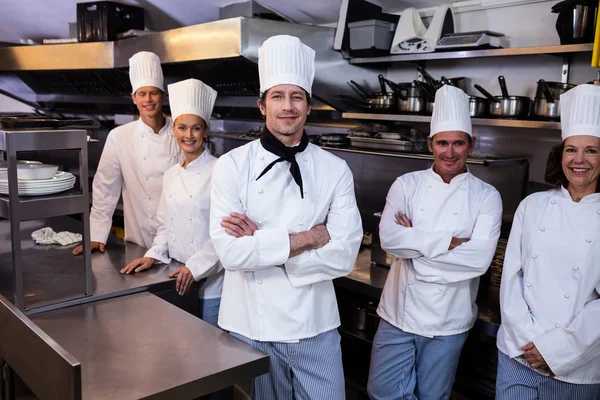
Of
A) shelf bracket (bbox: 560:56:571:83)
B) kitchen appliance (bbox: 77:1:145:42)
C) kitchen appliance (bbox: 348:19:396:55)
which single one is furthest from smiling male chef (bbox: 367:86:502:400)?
kitchen appliance (bbox: 77:1:145:42)

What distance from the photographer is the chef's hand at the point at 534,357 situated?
2.03 m

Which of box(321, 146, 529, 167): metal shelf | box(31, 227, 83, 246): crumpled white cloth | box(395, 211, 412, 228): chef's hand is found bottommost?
box(31, 227, 83, 246): crumpled white cloth

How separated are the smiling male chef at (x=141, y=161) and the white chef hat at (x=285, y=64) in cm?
120

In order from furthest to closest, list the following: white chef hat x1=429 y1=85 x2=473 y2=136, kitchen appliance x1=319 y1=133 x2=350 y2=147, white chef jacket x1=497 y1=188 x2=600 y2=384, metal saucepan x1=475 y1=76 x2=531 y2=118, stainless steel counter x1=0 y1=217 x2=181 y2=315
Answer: kitchen appliance x1=319 y1=133 x2=350 y2=147 → metal saucepan x1=475 y1=76 x2=531 y2=118 → white chef hat x1=429 y1=85 x2=473 y2=136 → stainless steel counter x1=0 y1=217 x2=181 y2=315 → white chef jacket x1=497 y1=188 x2=600 y2=384

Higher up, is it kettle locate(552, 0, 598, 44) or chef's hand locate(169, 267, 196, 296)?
kettle locate(552, 0, 598, 44)

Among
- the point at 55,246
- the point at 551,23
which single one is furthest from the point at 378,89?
the point at 55,246

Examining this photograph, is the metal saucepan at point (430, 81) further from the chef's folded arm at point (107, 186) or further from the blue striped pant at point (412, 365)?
the chef's folded arm at point (107, 186)

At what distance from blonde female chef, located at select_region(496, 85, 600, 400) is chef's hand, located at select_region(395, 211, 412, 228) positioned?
1.52 ft

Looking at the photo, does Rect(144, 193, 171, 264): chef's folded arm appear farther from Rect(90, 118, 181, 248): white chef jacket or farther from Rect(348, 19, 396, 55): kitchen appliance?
Rect(348, 19, 396, 55): kitchen appliance

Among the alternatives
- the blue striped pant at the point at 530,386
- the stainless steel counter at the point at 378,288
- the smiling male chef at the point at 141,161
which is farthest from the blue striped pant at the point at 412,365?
the smiling male chef at the point at 141,161

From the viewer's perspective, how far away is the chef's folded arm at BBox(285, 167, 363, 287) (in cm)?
195

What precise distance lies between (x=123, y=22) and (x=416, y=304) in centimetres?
376

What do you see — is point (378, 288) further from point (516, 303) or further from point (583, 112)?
point (583, 112)

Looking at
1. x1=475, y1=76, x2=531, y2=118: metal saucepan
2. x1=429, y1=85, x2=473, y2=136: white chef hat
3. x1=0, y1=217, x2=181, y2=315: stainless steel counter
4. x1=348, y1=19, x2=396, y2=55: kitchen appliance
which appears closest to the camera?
x1=0, y1=217, x2=181, y2=315: stainless steel counter
